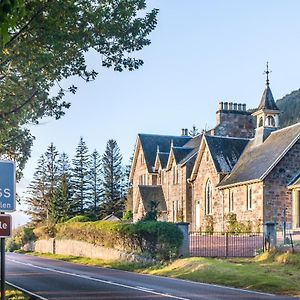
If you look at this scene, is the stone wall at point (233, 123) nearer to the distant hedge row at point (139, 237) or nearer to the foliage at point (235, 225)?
the foliage at point (235, 225)

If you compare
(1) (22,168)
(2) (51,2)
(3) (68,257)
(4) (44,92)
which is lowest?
(3) (68,257)

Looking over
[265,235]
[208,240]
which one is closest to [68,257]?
[208,240]

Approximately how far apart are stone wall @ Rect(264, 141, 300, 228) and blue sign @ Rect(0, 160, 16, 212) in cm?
3411

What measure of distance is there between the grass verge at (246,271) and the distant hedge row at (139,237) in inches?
35.7

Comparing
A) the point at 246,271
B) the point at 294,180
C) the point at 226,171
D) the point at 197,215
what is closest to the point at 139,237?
the point at 246,271

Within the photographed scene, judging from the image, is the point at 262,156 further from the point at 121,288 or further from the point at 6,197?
the point at 6,197

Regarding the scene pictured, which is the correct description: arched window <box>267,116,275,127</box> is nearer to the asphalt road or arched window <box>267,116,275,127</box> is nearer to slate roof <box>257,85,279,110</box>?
slate roof <box>257,85,279,110</box>

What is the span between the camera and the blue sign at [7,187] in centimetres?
1076

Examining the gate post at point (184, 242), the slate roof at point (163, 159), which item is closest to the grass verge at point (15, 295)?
the gate post at point (184, 242)

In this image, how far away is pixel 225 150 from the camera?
52.4m

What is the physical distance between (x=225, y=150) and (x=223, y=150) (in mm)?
165

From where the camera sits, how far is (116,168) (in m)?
93.4

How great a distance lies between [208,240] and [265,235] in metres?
8.68

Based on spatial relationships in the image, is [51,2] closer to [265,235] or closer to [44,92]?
[44,92]
